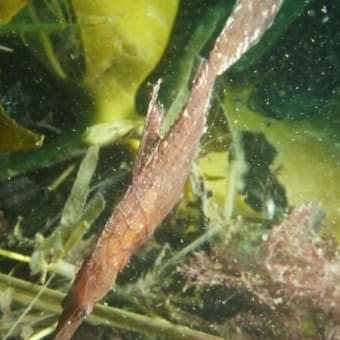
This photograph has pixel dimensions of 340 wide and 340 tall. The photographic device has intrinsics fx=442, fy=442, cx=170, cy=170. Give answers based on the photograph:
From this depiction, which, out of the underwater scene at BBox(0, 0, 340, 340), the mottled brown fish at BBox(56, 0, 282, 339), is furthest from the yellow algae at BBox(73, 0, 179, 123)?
the mottled brown fish at BBox(56, 0, 282, 339)

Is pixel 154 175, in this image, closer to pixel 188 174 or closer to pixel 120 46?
pixel 188 174

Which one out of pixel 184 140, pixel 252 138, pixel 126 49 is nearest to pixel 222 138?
pixel 252 138

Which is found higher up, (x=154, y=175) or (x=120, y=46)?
(x=120, y=46)

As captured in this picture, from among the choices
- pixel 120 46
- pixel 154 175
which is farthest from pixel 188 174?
pixel 120 46

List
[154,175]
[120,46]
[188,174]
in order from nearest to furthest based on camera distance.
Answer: [154,175] < [188,174] < [120,46]

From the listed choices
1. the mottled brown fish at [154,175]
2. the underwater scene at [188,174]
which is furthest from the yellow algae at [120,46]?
the mottled brown fish at [154,175]

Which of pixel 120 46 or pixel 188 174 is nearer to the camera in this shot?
pixel 188 174
